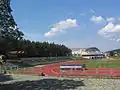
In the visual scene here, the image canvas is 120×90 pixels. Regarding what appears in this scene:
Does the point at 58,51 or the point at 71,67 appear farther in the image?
the point at 58,51

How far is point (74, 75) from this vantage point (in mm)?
43719

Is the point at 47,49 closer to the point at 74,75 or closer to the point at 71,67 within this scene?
the point at 71,67

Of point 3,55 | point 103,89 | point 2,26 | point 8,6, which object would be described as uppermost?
point 8,6

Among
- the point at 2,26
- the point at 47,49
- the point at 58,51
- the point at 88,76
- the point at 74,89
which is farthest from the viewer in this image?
the point at 58,51

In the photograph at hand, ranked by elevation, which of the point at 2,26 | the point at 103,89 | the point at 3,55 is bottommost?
the point at 103,89

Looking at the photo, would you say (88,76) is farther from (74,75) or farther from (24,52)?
(24,52)

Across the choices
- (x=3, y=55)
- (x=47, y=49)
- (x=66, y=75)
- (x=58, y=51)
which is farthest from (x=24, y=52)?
(x=3, y=55)

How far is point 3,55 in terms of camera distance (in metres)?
32.8

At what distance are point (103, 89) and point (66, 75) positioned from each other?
51.6 feet

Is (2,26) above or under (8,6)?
under

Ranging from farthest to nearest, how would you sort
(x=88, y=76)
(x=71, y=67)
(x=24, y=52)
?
(x=24, y=52) < (x=71, y=67) < (x=88, y=76)

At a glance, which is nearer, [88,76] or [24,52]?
[88,76]

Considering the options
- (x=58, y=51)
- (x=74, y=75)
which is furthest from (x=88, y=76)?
(x=58, y=51)

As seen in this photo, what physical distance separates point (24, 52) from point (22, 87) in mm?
86624
